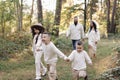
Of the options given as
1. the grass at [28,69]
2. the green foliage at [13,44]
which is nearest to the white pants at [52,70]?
the grass at [28,69]

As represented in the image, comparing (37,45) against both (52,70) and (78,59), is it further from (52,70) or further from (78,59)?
(78,59)

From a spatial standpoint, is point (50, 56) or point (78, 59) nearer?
point (78, 59)

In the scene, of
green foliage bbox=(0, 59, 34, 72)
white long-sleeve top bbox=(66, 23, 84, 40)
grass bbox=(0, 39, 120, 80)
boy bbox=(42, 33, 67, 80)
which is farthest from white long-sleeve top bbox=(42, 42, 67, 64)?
white long-sleeve top bbox=(66, 23, 84, 40)

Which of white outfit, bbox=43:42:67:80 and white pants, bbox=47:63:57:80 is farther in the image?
white pants, bbox=47:63:57:80

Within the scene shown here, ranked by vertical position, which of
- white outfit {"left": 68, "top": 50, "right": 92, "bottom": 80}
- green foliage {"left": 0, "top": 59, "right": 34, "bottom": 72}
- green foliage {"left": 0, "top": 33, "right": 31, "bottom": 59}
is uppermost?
white outfit {"left": 68, "top": 50, "right": 92, "bottom": 80}

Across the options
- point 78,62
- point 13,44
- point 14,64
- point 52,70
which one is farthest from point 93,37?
point 78,62

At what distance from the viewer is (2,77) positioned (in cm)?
1189

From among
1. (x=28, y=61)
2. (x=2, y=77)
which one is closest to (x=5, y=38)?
(x=28, y=61)

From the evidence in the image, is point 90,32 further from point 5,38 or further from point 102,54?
point 5,38

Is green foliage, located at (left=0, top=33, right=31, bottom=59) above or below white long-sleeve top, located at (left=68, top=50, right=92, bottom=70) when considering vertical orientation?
below

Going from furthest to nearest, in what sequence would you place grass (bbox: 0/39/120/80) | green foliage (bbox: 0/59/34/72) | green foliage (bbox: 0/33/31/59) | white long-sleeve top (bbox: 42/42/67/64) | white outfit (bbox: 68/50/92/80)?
green foliage (bbox: 0/33/31/59) → green foliage (bbox: 0/59/34/72) → grass (bbox: 0/39/120/80) → white long-sleeve top (bbox: 42/42/67/64) → white outfit (bbox: 68/50/92/80)

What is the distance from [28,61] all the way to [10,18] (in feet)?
15.5

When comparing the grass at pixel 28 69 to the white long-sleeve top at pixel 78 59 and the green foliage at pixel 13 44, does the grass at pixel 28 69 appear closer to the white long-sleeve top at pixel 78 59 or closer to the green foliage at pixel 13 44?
the green foliage at pixel 13 44

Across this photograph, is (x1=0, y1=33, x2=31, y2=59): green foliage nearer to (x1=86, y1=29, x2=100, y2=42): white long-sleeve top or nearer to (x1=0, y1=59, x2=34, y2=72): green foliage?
(x1=0, y1=59, x2=34, y2=72): green foliage
